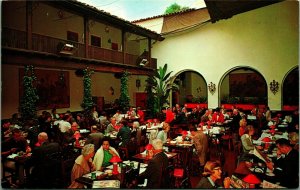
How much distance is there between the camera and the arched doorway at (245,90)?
19328mm

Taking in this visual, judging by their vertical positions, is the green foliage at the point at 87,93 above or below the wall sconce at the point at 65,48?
below

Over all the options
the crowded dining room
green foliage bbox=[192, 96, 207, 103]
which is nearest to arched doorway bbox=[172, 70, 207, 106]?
the crowded dining room

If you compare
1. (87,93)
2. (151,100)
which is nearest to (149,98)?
(151,100)

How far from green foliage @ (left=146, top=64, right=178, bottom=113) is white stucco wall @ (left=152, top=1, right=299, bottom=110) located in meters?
0.96

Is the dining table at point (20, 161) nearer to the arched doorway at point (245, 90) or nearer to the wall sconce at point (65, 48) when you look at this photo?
the wall sconce at point (65, 48)

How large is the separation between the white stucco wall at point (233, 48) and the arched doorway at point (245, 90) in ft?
14.5

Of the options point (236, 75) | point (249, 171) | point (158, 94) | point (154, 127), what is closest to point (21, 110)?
point (154, 127)

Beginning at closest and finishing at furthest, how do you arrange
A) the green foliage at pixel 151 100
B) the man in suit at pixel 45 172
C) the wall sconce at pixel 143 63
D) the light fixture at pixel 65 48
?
the man in suit at pixel 45 172, the light fixture at pixel 65 48, the wall sconce at pixel 143 63, the green foliage at pixel 151 100

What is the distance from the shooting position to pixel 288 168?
471cm

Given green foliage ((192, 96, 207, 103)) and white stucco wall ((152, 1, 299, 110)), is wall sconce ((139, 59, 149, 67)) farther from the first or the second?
green foliage ((192, 96, 207, 103))

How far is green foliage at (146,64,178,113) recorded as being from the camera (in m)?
15.7

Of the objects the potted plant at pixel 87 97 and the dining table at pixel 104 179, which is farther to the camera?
the potted plant at pixel 87 97

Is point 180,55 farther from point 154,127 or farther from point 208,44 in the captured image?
point 154,127

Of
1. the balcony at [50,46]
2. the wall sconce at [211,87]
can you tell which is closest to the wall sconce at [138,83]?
the balcony at [50,46]
